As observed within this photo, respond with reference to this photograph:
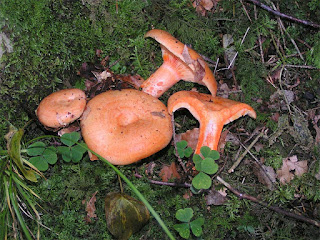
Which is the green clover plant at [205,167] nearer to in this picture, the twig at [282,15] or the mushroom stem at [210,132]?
the mushroom stem at [210,132]

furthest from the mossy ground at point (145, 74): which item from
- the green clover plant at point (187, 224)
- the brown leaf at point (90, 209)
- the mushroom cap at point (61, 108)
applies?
the mushroom cap at point (61, 108)

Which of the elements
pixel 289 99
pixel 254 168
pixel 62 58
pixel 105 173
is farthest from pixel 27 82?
pixel 289 99

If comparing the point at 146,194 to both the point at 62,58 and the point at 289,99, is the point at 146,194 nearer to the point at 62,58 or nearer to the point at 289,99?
the point at 62,58

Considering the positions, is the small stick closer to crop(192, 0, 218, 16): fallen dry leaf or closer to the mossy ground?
the mossy ground

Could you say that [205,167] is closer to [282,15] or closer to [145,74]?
[145,74]

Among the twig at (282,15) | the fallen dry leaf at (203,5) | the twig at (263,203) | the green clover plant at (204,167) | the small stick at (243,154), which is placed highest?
the fallen dry leaf at (203,5)

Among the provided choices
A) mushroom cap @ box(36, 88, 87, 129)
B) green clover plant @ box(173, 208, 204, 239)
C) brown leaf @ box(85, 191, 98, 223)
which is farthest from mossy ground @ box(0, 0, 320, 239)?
mushroom cap @ box(36, 88, 87, 129)

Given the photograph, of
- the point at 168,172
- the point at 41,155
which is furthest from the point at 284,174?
the point at 41,155
